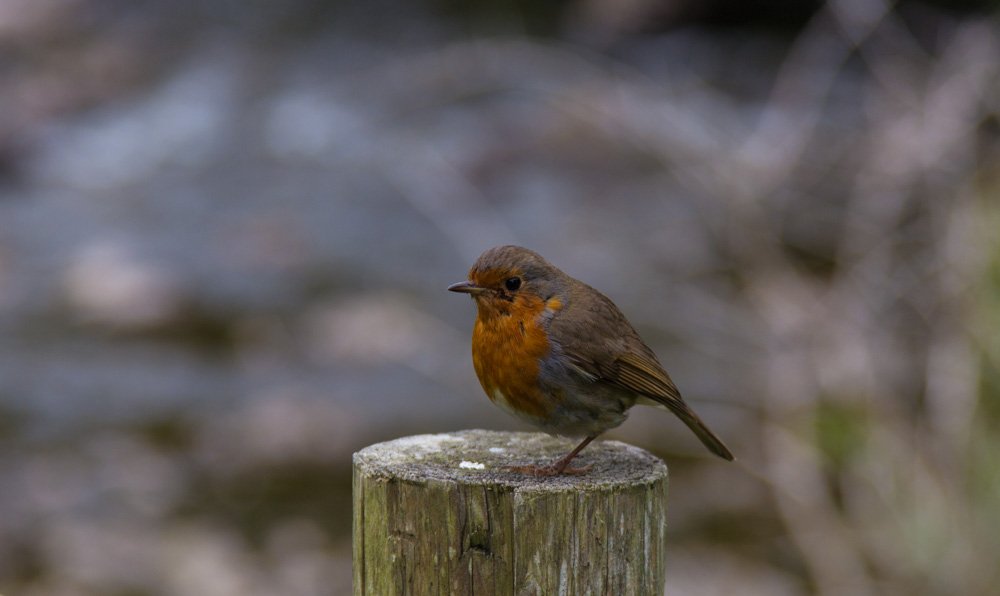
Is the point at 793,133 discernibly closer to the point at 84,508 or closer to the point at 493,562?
the point at 84,508

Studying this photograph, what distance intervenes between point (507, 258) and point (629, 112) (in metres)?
5.24

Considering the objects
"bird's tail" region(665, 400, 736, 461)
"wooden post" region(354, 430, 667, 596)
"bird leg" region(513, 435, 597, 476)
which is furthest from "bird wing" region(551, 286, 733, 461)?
"wooden post" region(354, 430, 667, 596)

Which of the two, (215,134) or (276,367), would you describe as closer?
(276,367)

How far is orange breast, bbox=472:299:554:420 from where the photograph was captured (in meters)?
2.97

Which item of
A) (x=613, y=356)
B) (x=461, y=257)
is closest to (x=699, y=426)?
(x=613, y=356)

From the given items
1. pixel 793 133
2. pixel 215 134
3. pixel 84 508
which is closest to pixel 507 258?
pixel 84 508

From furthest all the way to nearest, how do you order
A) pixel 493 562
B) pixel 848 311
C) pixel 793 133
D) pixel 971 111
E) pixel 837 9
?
pixel 793 133, pixel 837 9, pixel 971 111, pixel 848 311, pixel 493 562

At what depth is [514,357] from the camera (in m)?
2.99

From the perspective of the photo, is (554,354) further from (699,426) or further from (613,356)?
(699,426)

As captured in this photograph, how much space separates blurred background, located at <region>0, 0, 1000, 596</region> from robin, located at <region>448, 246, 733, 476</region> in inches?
96.3

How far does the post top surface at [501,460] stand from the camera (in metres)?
2.36

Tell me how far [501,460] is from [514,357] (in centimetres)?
35

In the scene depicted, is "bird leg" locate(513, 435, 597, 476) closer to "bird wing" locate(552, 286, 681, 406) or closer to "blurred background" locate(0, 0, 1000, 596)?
"bird wing" locate(552, 286, 681, 406)

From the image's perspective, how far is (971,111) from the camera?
6.70m
